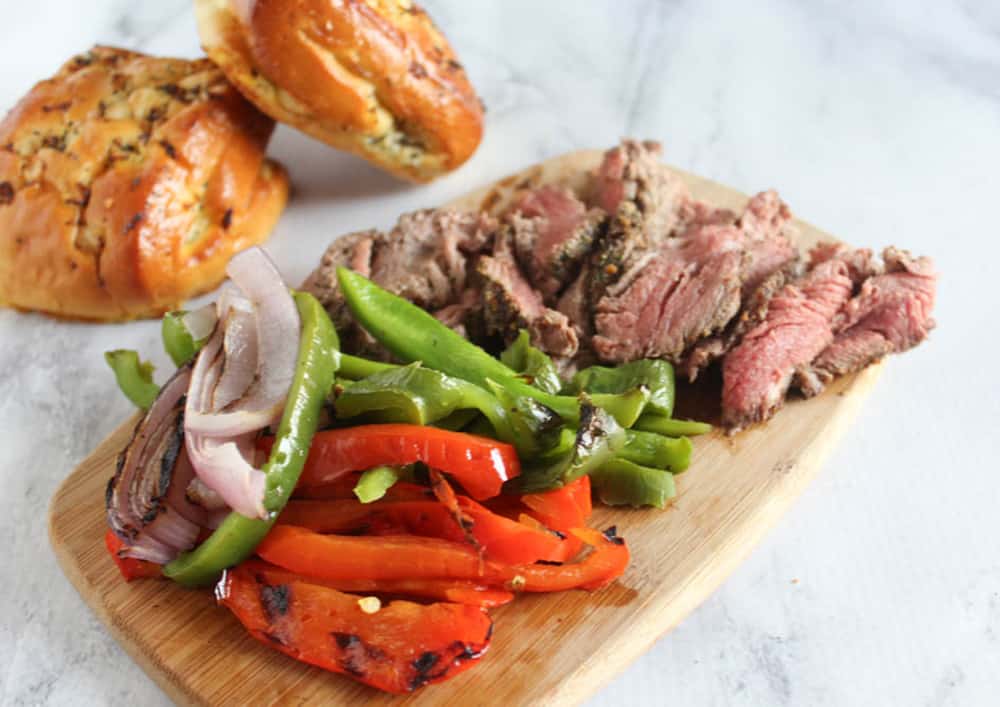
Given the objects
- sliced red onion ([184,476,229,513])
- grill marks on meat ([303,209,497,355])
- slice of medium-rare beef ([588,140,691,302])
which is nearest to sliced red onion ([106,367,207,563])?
sliced red onion ([184,476,229,513])

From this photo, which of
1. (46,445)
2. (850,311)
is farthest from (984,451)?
(46,445)

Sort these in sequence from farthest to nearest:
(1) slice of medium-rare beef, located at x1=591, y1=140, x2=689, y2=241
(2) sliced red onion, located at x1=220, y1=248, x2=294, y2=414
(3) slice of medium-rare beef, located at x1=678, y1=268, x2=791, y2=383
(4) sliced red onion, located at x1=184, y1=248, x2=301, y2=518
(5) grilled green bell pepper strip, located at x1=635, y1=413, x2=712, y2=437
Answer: (1) slice of medium-rare beef, located at x1=591, y1=140, x2=689, y2=241
(3) slice of medium-rare beef, located at x1=678, y1=268, x2=791, y2=383
(5) grilled green bell pepper strip, located at x1=635, y1=413, x2=712, y2=437
(2) sliced red onion, located at x1=220, y1=248, x2=294, y2=414
(4) sliced red onion, located at x1=184, y1=248, x2=301, y2=518

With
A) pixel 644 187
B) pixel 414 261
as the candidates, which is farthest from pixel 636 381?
pixel 414 261

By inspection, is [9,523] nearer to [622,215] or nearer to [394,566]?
[394,566]

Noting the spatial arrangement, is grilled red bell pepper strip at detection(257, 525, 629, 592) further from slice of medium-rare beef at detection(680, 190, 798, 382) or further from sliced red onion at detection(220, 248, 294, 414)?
slice of medium-rare beef at detection(680, 190, 798, 382)

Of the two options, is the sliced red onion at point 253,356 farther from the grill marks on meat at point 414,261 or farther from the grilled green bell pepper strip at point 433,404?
the grill marks on meat at point 414,261

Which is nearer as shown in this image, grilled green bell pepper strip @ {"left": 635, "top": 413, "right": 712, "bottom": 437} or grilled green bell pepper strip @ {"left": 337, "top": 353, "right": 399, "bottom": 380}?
grilled green bell pepper strip @ {"left": 337, "top": 353, "right": 399, "bottom": 380}
